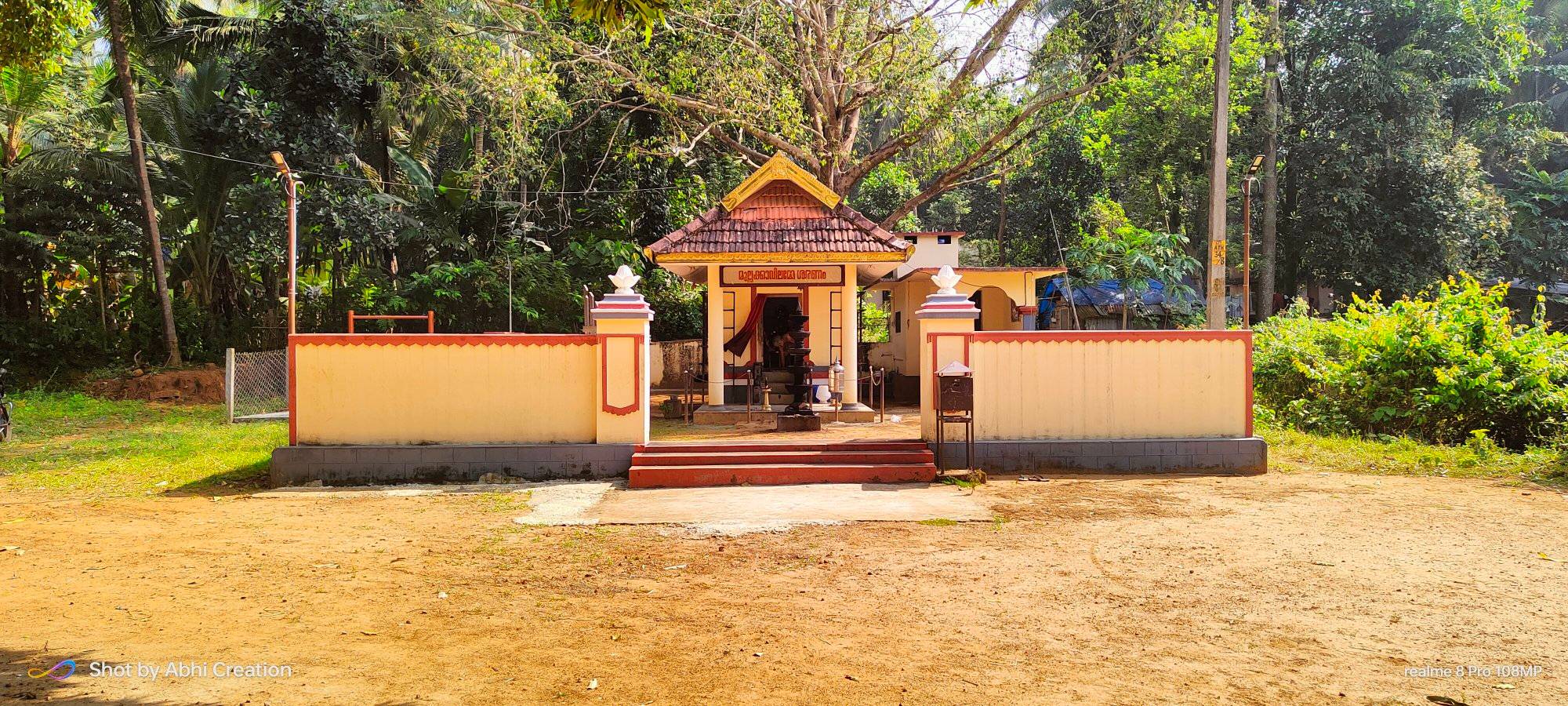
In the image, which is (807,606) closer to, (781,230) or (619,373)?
(619,373)

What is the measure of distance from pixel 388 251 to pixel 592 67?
25.2 ft

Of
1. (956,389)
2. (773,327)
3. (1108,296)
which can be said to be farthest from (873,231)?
(1108,296)

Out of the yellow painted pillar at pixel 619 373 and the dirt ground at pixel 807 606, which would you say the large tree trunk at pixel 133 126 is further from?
the yellow painted pillar at pixel 619 373

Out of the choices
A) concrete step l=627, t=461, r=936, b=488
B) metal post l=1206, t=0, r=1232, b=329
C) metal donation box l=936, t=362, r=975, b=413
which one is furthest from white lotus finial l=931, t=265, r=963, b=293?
metal post l=1206, t=0, r=1232, b=329

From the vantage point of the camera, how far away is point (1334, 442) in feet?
40.4

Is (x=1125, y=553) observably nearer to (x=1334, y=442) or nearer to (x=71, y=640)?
(x=71, y=640)

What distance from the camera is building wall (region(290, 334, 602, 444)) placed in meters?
10.1

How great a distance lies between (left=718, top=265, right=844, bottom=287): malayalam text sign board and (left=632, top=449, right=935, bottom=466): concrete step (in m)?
4.74

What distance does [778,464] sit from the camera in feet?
33.6

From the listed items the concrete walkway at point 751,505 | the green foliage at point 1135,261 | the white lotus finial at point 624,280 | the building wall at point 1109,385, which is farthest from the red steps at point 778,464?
the green foliage at point 1135,261

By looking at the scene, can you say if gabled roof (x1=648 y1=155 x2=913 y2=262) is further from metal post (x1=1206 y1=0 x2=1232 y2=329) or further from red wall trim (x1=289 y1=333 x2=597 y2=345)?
metal post (x1=1206 y1=0 x2=1232 y2=329)

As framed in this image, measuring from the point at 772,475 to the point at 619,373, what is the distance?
1840 millimetres

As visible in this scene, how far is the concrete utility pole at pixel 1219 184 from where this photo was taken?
16.4 meters

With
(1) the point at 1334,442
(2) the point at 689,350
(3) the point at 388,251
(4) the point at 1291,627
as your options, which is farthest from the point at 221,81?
(4) the point at 1291,627
